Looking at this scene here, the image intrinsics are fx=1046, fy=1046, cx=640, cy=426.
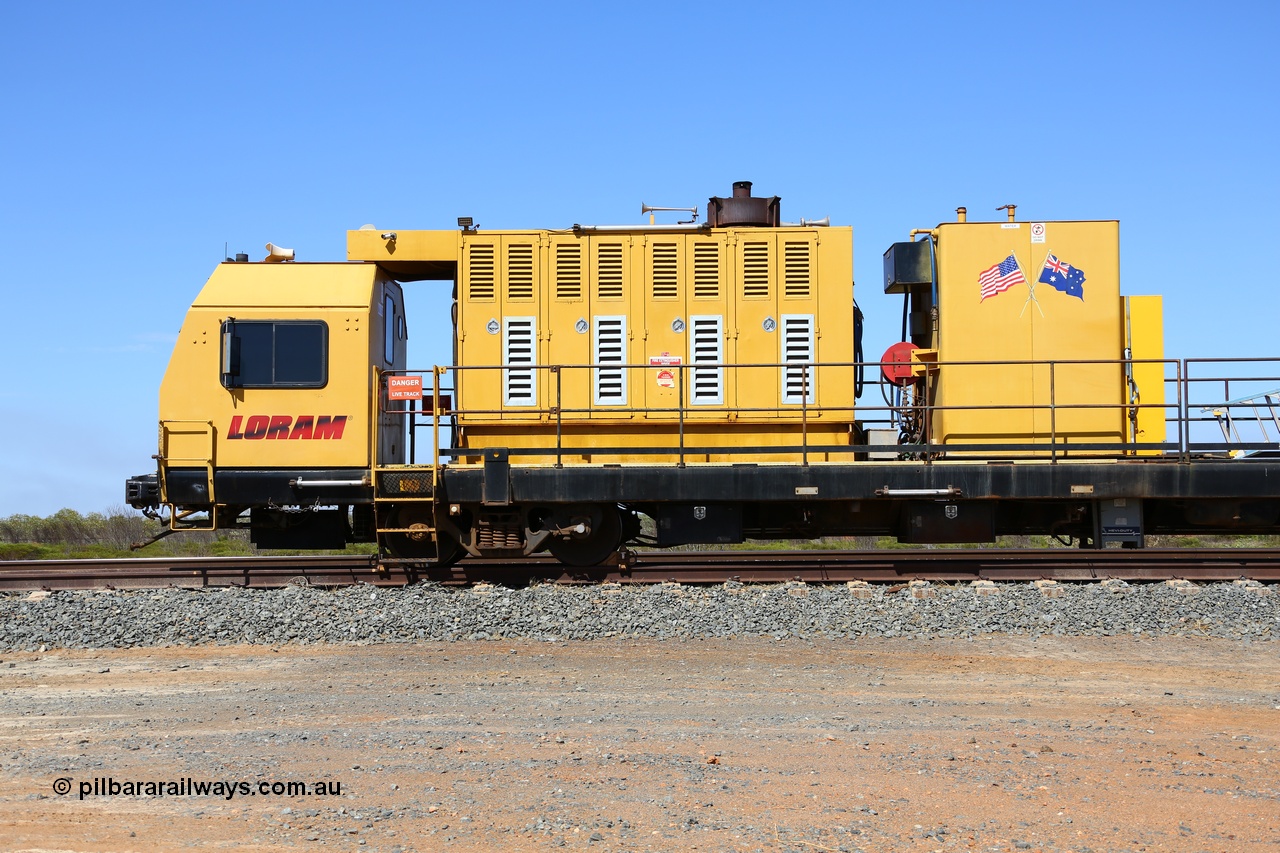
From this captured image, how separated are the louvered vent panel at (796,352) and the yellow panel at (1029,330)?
135 centimetres

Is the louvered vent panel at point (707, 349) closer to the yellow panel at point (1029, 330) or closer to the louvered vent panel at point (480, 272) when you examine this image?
the louvered vent panel at point (480, 272)

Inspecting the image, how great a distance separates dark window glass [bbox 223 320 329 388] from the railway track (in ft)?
6.57

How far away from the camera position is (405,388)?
10.3 m

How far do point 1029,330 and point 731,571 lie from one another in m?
3.99

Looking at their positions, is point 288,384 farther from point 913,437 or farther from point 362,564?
point 913,437

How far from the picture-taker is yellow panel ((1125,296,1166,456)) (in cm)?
1096

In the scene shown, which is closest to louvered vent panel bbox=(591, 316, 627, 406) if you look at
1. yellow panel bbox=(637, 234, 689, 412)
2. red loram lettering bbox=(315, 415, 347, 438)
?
yellow panel bbox=(637, 234, 689, 412)

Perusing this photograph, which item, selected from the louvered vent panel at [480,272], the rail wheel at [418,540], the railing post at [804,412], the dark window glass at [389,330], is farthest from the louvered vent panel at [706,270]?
the rail wheel at [418,540]

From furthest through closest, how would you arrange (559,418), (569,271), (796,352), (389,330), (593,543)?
(389,330) → (569,271) → (796,352) → (593,543) → (559,418)

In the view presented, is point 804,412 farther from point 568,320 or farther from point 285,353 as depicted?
point 285,353

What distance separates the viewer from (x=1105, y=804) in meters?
4.47

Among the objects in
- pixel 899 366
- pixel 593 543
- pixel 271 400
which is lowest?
pixel 593 543

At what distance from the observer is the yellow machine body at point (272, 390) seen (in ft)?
33.8

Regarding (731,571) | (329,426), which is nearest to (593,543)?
(731,571)
